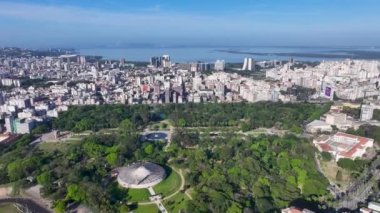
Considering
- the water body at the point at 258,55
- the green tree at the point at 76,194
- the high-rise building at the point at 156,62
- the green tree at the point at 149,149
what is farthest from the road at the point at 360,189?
the water body at the point at 258,55

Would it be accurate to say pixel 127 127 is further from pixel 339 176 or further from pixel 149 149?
pixel 339 176

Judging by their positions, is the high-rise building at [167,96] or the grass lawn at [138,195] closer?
the grass lawn at [138,195]

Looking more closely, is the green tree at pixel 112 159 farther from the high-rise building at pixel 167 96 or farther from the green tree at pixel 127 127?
the high-rise building at pixel 167 96

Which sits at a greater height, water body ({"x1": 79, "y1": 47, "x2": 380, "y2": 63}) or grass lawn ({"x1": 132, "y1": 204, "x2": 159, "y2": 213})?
water body ({"x1": 79, "y1": 47, "x2": 380, "y2": 63})

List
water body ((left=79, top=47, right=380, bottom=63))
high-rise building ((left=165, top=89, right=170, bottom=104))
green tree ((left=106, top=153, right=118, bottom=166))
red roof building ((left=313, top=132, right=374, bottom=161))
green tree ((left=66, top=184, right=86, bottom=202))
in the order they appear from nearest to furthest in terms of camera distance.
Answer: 1. green tree ((left=66, top=184, right=86, bottom=202))
2. green tree ((left=106, top=153, right=118, bottom=166))
3. red roof building ((left=313, top=132, right=374, bottom=161))
4. high-rise building ((left=165, top=89, right=170, bottom=104))
5. water body ((left=79, top=47, right=380, bottom=63))

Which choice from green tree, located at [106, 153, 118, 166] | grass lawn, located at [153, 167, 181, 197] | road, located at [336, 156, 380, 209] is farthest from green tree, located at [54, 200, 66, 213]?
road, located at [336, 156, 380, 209]

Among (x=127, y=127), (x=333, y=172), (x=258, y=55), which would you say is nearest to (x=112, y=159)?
(x=127, y=127)

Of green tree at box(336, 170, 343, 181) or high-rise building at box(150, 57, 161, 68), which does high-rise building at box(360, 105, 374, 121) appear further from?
high-rise building at box(150, 57, 161, 68)
